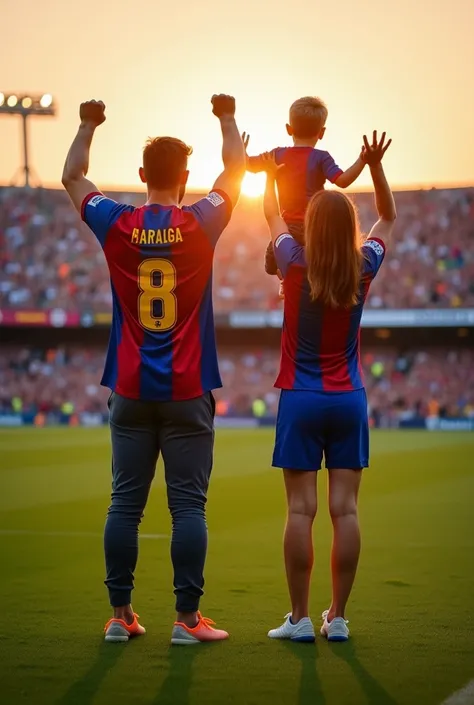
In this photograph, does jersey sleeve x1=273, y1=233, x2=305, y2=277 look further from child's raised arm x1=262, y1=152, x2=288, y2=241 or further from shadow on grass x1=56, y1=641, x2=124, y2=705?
shadow on grass x1=56, y1=641, x2=124, y2=705

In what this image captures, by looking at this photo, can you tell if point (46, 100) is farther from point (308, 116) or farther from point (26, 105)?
point (308, 116)

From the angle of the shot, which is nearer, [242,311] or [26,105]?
[242,311]

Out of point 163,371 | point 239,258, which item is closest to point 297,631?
point 163,371

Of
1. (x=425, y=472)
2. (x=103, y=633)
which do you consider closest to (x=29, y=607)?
(x=103, y=633)

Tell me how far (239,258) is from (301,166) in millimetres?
36408

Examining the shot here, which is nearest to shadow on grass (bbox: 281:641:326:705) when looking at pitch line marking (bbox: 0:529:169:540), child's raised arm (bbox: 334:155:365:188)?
child's raised arm (bbox: 334:155:365:188)

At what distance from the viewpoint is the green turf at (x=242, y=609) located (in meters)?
4.39

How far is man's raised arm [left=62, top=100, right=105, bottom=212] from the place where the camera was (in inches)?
213

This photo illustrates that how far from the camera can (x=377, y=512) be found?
1152 cm

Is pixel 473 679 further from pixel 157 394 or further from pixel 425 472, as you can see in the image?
pixel 425 472

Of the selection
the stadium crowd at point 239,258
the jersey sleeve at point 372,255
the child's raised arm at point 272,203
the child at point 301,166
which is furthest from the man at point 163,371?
the stadium crowd at point 239,258

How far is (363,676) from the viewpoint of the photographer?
455cm

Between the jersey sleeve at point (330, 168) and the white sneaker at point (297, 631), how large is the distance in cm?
218

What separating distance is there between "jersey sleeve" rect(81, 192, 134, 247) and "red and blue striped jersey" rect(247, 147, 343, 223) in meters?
0.75
